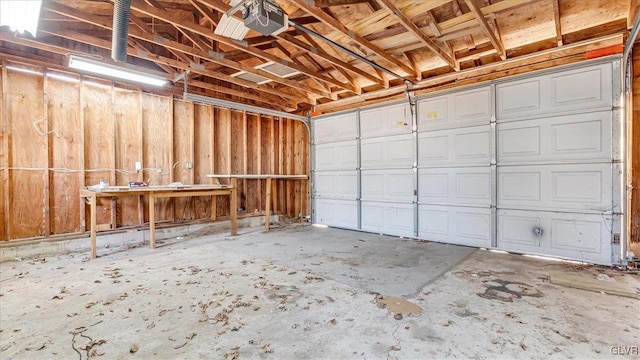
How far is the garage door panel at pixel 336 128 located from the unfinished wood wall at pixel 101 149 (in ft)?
4.70

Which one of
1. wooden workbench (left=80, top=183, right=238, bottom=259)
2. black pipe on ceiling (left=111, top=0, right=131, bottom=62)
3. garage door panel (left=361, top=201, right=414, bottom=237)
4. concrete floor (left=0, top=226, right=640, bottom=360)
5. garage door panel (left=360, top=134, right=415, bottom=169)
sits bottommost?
concrete floor (left=0, top=226, right=640, bottom=360)

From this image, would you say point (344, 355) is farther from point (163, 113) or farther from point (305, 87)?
point (163, 113)

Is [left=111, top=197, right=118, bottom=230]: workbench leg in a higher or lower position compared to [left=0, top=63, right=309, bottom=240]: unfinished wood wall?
lower

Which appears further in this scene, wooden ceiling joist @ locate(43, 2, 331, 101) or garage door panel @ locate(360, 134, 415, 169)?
garage door panel @ locate(360, 134, 415, 169)

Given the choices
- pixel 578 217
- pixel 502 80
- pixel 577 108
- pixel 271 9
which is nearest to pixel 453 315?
pixel 578 217

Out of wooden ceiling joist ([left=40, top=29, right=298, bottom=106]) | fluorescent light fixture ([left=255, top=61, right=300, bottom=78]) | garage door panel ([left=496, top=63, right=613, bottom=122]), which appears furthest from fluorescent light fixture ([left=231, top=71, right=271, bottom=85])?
garage door panel ([left=496, top=63, right=613, bottom=122])

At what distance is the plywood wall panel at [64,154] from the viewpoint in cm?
425

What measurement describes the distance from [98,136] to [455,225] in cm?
617

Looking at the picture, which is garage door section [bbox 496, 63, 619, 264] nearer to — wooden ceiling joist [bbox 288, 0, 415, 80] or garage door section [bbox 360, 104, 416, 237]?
garage door section [bbox 360, 104, 416, 237]

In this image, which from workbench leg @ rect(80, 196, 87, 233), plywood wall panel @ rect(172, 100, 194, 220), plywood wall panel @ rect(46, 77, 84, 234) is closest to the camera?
plywood wall panel @ rect(46, 77, 84, 234)

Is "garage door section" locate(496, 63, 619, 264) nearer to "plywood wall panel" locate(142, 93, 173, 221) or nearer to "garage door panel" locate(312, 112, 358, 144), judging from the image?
"garage door panel" locate(312, 112, 358, 144)

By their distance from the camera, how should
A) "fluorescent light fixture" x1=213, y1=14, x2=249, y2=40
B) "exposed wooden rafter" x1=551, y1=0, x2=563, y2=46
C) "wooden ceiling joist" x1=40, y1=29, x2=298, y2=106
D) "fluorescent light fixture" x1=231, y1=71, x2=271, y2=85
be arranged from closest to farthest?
"fluorescent light fixture" x1=213, y1=14, x2=249, y2=40 < "exposed wooden rafter" x1=551, y1=0, x2=563, y2=46 < "wooden ceiling joist" x1=40, y1=29, x2=298, y2=106 < "fluorescent light fixture" x1=231, y1=71, x2=271, y2=85

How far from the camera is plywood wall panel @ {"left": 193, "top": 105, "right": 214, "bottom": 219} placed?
578 cm

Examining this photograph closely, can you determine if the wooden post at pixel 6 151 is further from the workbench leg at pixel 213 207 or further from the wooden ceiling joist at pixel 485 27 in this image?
the wooden ceiling joist at pixel 485 27
